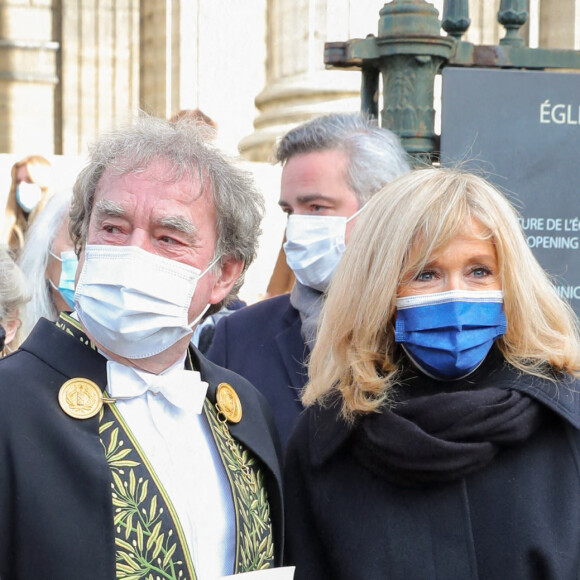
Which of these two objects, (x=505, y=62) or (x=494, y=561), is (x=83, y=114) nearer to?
(x=505, y=62)

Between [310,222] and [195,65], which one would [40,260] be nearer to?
[310,222]

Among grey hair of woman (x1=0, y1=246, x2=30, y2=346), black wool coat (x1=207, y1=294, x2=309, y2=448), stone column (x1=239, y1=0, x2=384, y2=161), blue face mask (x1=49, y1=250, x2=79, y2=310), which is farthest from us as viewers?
stone column (x1=239, y1=0, x2=384, y2=161)

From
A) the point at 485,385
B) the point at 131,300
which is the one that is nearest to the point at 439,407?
the point at 485,385

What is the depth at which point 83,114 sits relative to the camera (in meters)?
15.8

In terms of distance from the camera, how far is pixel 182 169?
2734mm

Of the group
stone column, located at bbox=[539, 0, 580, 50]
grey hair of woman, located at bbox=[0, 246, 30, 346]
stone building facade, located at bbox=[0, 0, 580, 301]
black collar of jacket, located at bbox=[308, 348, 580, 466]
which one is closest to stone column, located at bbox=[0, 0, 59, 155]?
stone building facade, located at bbox=[0, 0, 580, 301]

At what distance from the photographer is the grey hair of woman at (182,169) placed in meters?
2.73

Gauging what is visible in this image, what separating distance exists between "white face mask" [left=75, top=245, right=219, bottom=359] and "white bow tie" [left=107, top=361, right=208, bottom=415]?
45mm

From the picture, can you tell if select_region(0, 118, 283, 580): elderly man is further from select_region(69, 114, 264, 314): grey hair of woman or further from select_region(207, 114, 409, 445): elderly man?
select_region(207, 114, 409, 445): elderly man

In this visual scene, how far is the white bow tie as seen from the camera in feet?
8.44

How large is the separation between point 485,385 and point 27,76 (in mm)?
14332

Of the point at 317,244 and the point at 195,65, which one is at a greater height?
the point at 195,65

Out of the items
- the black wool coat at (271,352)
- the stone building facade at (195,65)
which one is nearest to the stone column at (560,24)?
the stone building facade at (195,65)

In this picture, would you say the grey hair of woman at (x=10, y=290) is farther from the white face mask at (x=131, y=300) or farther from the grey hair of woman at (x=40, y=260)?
the white face mask at (x=131, y=300)
